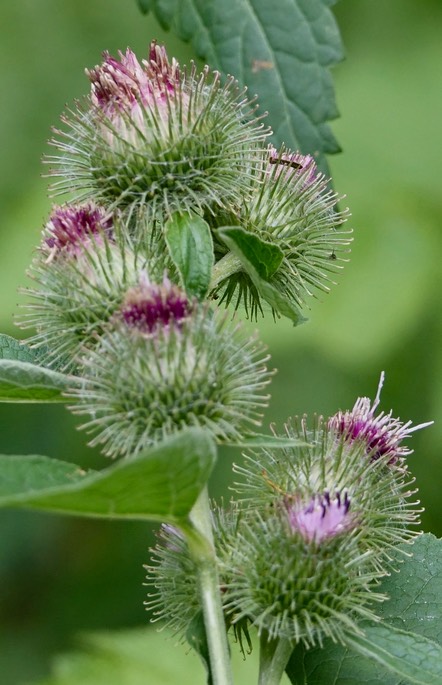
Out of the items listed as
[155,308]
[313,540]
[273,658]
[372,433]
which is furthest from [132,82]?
[273,658]

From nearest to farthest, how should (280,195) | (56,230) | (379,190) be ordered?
(56,230), (280,195), (379,190)

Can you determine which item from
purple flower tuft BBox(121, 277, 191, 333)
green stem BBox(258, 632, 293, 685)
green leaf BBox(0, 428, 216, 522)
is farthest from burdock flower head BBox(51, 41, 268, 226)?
green stem BBox(258, 632, 293, 685)

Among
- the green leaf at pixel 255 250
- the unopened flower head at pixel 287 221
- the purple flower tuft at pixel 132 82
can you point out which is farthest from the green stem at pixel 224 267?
the purple flower tuft at pixel 132 82

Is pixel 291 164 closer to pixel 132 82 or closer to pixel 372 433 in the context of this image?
pixel 132 82

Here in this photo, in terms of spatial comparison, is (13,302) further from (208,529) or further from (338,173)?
(208,529)

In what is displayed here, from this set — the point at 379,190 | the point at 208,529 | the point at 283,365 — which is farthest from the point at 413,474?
the point at 208,529

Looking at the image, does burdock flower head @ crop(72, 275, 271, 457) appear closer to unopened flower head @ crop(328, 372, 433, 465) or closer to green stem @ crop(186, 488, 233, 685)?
green stem @ crop(186, 488, 233, 685)
